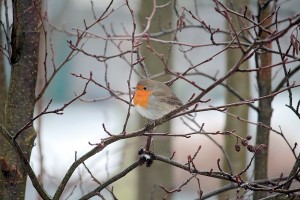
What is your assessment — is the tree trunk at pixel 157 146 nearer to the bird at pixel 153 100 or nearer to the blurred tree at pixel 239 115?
the blurred tree at pixel 239 115

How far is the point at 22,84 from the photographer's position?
10.4 feet

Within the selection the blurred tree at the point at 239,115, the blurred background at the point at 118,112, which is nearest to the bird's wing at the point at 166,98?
the blurred tree at the point at 239,115

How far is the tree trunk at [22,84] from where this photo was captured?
312cm

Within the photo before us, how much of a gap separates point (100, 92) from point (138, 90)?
9492 mm

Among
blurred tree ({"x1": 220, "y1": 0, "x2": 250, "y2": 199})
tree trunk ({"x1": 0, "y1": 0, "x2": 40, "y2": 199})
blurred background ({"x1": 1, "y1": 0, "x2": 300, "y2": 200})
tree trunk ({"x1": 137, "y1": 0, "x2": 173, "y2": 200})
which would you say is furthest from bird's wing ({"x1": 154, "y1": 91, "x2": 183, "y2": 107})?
blurred background ({"x1": 1, "y1": 0, "x2": 300, "y2": 200})

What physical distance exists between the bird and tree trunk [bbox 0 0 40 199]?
71 cm

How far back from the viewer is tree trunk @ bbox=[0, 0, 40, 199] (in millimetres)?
3117

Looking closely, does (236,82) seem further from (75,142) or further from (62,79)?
(62,79)

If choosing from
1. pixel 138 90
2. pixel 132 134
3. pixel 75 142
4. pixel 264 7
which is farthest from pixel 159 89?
pixel 75 142

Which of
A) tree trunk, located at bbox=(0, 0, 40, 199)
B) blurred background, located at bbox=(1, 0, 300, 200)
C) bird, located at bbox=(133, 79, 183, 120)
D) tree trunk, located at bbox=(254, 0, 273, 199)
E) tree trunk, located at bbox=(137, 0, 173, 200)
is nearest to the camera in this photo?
tree trunk, located at bbox=(0, 0, 40, 199)

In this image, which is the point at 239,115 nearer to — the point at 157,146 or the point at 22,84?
the point at 157,146

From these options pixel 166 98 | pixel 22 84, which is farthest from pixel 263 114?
pixel 22 84

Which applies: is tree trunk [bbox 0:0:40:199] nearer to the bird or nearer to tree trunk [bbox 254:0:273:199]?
the bird

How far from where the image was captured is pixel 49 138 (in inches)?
463
